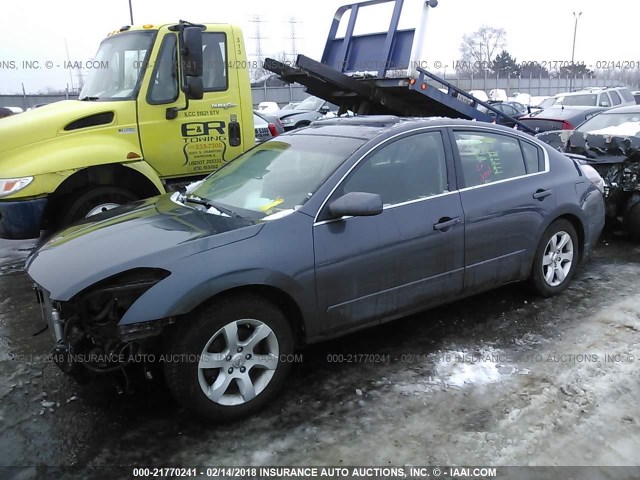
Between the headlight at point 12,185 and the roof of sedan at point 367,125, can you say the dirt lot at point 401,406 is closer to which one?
the headlight at point 12,185

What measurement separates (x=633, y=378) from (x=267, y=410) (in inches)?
90.7

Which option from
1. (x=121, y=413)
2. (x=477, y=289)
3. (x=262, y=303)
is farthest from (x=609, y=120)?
(x=121, y=413)

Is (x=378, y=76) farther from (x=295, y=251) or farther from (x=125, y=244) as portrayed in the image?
(x=125, y=244)

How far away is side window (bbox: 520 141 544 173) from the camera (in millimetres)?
4531

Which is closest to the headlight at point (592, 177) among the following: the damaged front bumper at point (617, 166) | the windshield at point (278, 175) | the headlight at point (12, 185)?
the damaged front bumper at point (617, 166)

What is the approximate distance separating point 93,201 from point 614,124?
21.3 feet

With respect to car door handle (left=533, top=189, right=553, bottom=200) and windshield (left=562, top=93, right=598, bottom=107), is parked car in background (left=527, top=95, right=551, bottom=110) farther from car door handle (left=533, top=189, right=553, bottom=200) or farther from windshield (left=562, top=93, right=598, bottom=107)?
car door handle (left=533, top=189, right=553, bottom=200)

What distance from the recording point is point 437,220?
379 cm

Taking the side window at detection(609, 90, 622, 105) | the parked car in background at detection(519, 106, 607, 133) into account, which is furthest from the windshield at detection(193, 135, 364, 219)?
the side window at detection(609, 90, 622, 105)

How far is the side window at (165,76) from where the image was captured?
578 centimetres

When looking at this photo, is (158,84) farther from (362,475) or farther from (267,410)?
(362,475)

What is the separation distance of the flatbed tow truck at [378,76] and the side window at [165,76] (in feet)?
5.89

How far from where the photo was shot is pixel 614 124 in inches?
285

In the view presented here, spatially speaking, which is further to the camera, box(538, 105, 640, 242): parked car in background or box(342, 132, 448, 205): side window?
box(538, 105, 640, 242): parked car in background
